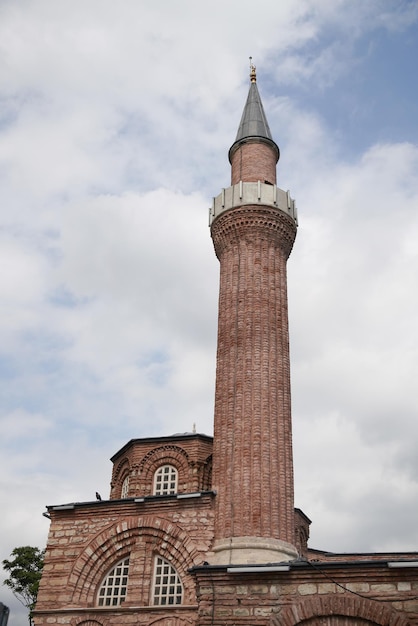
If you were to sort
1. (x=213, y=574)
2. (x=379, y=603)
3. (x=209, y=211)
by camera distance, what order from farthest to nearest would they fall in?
1. (x=209, y=211)
2. (x=213, y=574)
3. (x=379, y=603)

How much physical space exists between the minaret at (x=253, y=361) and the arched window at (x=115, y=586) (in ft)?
7.77

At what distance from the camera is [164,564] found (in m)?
14.9

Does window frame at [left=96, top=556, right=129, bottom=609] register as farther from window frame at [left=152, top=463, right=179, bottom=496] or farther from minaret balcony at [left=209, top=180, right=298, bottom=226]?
minaret balcony at [left=209, top=180, right=298, bottom=226]

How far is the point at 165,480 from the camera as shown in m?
19.2

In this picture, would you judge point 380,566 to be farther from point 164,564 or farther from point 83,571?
point 83,571

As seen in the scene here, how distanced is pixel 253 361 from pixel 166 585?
595 cm

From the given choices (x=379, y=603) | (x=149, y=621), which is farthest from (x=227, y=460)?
(x=379, y=603)

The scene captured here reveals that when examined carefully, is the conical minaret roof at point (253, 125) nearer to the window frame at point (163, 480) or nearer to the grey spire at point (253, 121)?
the grey spire at point (253, 121)

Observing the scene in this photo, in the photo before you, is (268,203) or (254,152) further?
(254,152)

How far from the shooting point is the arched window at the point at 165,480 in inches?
749

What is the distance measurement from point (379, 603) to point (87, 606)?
26.9 ft

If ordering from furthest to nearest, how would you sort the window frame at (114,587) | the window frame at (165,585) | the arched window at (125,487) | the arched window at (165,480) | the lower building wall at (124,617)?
the arched window at (125,487) → the arched window at (165,480) → the window frame at (114,587) → the window frame at (165,585) → the lower building wall at (124,617)

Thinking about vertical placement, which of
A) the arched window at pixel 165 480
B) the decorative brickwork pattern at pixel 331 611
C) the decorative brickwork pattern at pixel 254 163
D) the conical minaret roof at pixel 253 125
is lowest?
the decorative brickwork pattern at pixel 331 611

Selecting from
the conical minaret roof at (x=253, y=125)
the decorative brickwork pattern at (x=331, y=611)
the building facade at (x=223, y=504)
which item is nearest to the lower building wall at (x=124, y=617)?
the building facade at (x=223, y=504)
